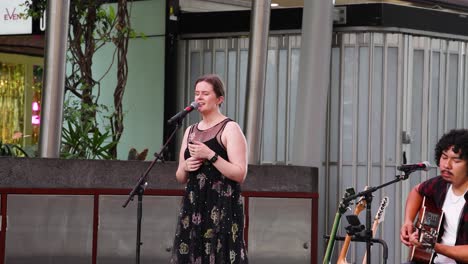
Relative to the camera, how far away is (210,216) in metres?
7.71

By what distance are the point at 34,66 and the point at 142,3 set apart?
2.38 m

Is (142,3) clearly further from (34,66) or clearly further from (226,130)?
(226,130)

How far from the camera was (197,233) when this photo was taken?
7711mm

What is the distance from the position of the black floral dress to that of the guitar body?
1.25 m

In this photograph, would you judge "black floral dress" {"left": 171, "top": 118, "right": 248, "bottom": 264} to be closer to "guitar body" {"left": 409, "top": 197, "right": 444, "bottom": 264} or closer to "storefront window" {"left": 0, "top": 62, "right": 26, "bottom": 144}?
"guitar body" {"left": 409, "top": 197, "right": 444, "bottom": 264}

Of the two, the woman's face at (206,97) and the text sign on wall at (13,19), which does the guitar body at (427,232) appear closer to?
the woman's face at (206,97)

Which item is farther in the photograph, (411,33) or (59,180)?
(411,33)

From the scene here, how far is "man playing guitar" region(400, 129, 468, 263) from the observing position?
270 inches

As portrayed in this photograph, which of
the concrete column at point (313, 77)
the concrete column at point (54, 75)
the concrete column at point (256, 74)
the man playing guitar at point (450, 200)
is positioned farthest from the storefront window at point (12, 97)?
the man playing guitar at point (450, 200)

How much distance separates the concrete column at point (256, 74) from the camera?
13.0 m

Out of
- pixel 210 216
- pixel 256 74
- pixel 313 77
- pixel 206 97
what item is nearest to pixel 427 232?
pixel 210 216

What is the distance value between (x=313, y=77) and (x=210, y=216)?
591cm

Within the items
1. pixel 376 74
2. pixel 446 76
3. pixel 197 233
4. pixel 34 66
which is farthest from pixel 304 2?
pixel 197 233

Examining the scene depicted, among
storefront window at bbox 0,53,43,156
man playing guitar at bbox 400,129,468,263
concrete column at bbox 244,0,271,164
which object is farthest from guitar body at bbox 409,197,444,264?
storefront window at bbox 0,53,43,156
